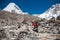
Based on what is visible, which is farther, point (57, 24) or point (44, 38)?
point (57, 24)

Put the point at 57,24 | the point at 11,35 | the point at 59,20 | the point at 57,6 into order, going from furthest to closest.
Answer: the point at 57,6 → the point at 59,20 → the point at 57,24 → the point at 11,35

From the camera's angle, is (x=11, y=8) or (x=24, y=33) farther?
(x=11, y=8)

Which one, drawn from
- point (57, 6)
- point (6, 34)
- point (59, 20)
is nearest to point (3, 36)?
point (6, 34)

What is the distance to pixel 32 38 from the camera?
1591 cm

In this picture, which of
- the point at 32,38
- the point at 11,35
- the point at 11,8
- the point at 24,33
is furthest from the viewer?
the point at 11,8

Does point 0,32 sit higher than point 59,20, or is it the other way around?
point 59,20

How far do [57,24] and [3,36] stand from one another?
8526mm

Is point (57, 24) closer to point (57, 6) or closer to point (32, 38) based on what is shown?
point (32, 38)

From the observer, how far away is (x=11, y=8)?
80812 millimetres

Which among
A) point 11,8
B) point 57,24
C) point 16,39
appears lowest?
point 16,39

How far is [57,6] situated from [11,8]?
29.2 metres

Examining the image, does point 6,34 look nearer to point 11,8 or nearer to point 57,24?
point 57,24

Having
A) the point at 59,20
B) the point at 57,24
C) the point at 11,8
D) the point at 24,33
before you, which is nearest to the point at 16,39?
the point at 24,33

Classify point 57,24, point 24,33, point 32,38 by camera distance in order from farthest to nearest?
1. point 57,24
2. point 24,33
3. point 32,38
